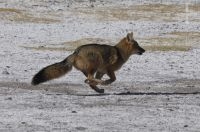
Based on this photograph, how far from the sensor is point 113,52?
664 inches

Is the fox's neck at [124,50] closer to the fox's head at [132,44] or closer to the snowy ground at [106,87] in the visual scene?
the fox's head at [132,44]

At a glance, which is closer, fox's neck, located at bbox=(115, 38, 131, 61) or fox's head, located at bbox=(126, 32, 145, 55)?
fox's neck, located at bbox=(115, 38, 131, 61)

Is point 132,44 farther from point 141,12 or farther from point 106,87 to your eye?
point 141,12

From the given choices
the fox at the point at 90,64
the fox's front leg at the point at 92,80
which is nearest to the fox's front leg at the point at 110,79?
the fox at the point at 90,64

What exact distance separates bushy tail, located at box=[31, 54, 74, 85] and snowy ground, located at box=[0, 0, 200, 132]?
377 millimetres

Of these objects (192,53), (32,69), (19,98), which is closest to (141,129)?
(19,98)

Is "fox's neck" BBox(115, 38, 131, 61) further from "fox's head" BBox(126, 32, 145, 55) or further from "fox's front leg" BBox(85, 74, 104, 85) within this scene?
"fox's front leg" BBox(85, 74, 104, 85)

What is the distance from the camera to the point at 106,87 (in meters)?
18.3

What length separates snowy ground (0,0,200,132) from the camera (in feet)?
41.4

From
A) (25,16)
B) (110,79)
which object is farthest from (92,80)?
(25,16)

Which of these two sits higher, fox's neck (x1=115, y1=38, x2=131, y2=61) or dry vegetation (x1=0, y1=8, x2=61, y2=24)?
fox's neck (x1=115, y1=38, x2=131, y2=61)

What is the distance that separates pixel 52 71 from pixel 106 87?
2.68 m

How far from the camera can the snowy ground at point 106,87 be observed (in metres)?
12.6

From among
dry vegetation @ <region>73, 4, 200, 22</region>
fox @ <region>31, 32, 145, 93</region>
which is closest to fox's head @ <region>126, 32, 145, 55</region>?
fox @ <region>31, 32, 145, 93</region>
